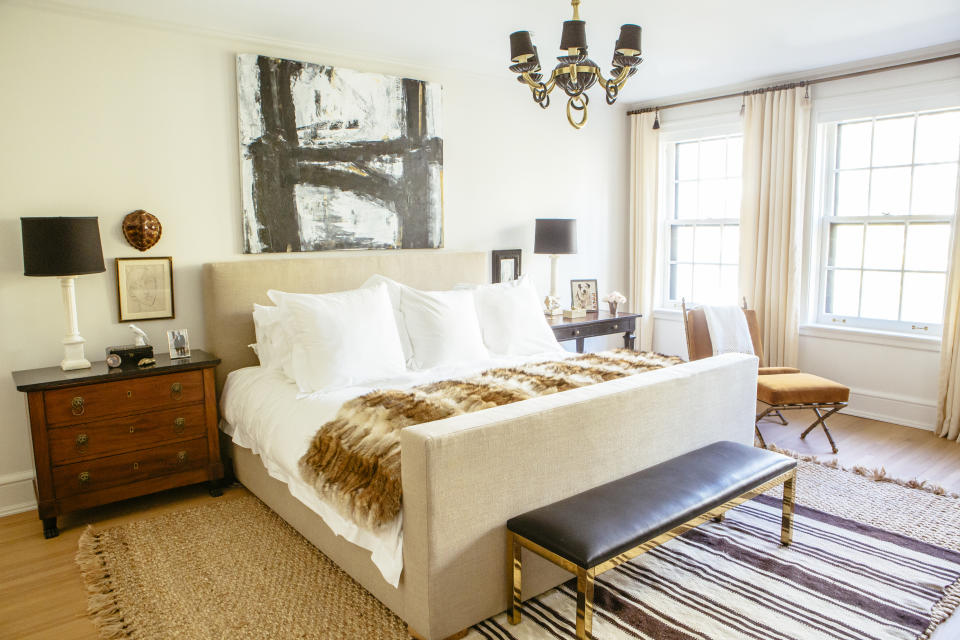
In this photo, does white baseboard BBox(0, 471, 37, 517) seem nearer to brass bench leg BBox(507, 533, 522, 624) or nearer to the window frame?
brass bench leg BBox(507, 533, 522, 624)

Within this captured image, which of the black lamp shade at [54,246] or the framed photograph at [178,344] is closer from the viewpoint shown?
the black lamp shade at [54,246]

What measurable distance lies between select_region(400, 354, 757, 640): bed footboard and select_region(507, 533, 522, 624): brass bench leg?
0.03 meters

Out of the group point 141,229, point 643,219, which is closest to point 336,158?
point 141,229

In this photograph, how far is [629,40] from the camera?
245cm

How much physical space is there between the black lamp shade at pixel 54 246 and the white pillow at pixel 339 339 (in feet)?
2.94

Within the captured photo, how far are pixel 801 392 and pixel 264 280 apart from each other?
326 centimetres

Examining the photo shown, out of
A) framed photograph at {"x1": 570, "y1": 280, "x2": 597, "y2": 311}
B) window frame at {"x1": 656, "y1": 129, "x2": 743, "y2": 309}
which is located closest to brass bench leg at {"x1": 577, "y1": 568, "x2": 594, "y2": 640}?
framed photograph at {"x1": 570, "y1": 280, "x2": 597, "y2": 311}

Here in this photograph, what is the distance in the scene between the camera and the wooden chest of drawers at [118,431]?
287 centimetres

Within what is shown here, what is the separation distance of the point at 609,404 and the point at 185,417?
7.02 feet

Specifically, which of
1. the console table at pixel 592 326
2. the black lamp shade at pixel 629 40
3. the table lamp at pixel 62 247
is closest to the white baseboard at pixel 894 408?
the console table at pixel 592 326

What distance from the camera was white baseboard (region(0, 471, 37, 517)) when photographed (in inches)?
125

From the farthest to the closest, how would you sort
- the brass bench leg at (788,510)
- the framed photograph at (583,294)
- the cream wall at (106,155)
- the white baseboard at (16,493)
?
the framed photograph at (583,294) < the white baseboard at (16,493) < the cream wall at (106,155) < the brass bench leg at (788,510)

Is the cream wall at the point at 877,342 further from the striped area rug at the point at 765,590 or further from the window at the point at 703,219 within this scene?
the striped area rug at the point at 765,590

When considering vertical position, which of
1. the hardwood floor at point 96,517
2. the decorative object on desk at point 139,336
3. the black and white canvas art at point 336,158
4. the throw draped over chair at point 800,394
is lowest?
the hardwood floor at point 96,517
